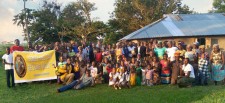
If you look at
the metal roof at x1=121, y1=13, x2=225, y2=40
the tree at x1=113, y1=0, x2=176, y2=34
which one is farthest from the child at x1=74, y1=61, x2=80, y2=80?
the tree at x1=113, y1=0, x2=176, y2=34

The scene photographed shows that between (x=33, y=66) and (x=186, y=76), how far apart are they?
6.98m

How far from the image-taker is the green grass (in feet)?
35.4

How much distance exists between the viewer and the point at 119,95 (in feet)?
39.4

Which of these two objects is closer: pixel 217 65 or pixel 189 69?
pixel 189 69

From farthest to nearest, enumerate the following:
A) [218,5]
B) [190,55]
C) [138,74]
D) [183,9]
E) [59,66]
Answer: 1. [218,5]
2. [183,9]
3. [59,66]
4. [138,74]
5. [190,55]

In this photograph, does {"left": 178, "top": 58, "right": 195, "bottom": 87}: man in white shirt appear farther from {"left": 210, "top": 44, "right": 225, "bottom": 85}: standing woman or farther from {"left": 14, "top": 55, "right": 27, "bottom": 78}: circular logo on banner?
{"left": 14, "top": 55, "right": 27, "bottom": 78}: circular logo on banner

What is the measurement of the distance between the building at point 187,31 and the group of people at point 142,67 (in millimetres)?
15550

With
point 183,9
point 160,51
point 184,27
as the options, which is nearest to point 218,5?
point 183,9

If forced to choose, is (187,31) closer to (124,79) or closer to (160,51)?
(160,51)

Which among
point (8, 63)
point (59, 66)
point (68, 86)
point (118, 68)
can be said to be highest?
point (8, 63)

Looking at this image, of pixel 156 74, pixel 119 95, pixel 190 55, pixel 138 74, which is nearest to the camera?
pixel 119 95

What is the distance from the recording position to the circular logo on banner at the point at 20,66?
50.7ft

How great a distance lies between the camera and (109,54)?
54.6ft

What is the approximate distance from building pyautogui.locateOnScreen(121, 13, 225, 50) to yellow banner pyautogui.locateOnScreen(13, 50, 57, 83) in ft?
53.4
